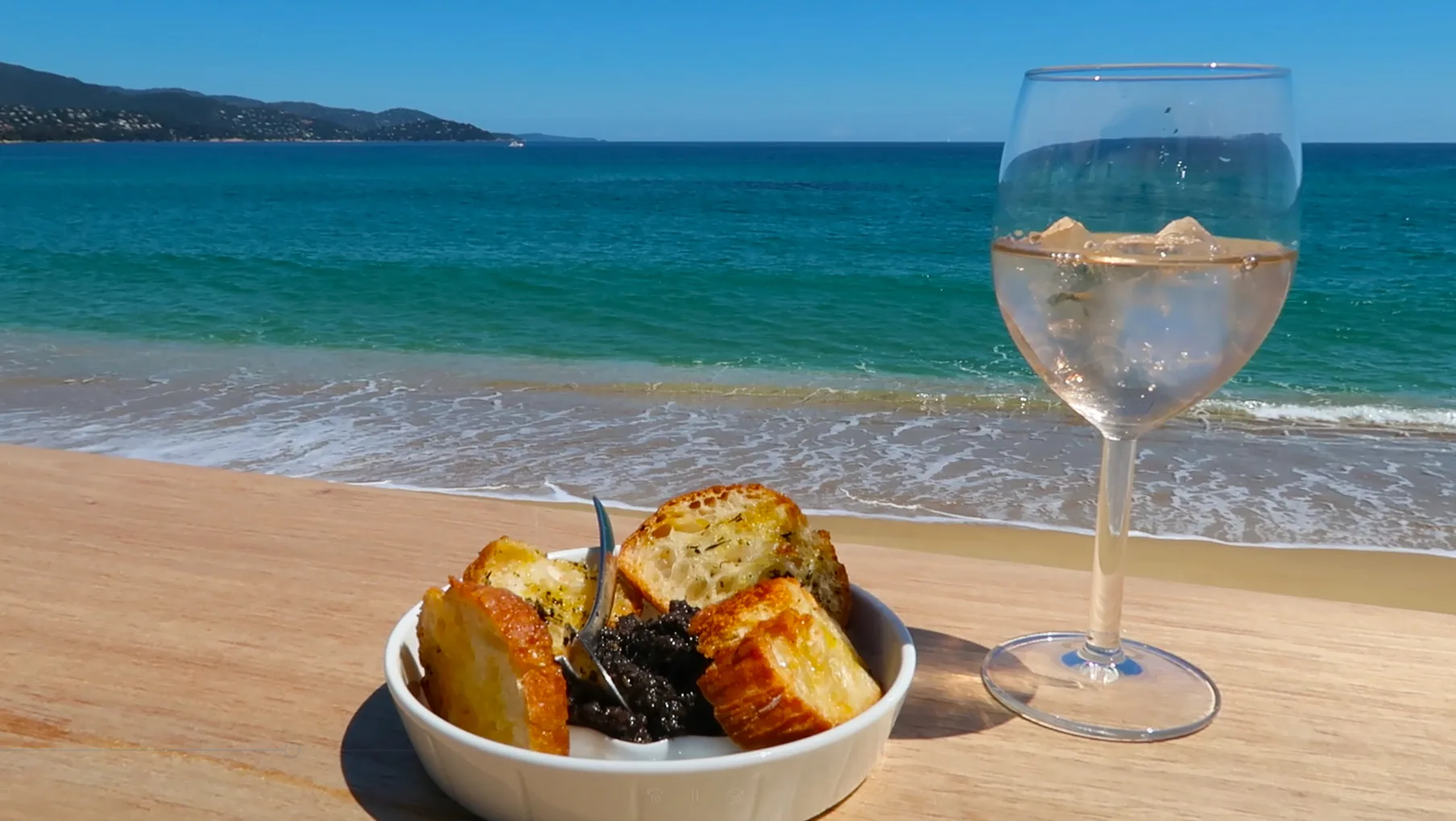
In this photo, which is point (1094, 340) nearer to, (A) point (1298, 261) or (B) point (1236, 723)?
(A) point (1298, 261)

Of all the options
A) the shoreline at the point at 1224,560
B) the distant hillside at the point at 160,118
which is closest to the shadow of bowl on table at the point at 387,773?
the shoreline at the point at 1224,560

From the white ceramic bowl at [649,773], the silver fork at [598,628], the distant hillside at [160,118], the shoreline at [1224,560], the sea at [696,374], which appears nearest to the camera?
the white ceramic bowl at [649,773]

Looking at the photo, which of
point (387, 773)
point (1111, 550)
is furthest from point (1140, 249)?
point (387, 773)

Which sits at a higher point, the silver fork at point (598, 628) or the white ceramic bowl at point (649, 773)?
the silver fork at point (598, 628)

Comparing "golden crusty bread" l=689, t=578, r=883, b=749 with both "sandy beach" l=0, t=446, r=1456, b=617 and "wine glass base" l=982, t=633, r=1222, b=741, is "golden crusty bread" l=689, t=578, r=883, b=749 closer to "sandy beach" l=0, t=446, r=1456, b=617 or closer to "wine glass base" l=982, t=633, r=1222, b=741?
"wine glass base" l=982, t=633, r=1222, b=741

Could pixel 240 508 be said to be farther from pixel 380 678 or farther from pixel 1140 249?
pixel 1140 249

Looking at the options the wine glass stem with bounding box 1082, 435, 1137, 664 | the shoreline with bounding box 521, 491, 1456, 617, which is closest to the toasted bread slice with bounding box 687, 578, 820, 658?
the wine glass stem with bounding box 1082, 435, 1137, 664

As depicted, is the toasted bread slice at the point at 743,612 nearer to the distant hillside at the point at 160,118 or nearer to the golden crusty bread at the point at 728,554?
the golden crusty bread at the point at 728,554
